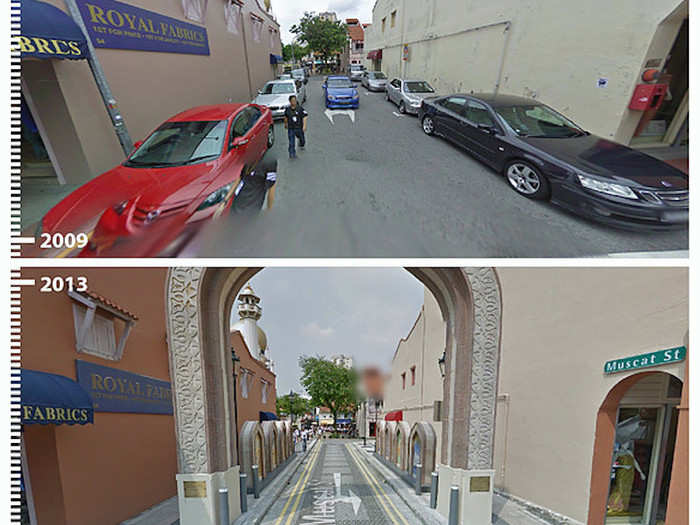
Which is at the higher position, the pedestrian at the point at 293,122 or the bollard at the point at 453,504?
the pedestrian at the point at 293,122

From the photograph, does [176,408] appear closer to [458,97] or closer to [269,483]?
[269,483]

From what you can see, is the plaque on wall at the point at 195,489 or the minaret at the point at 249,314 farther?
the minaret at the point at 249,314

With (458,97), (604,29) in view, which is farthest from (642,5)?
(458,97)

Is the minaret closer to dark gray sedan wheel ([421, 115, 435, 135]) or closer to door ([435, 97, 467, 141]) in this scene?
dark gray sedan wheel ([421, 115, 435, 135])

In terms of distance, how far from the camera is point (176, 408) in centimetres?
489

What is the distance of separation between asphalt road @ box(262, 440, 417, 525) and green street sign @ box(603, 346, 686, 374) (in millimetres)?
3675

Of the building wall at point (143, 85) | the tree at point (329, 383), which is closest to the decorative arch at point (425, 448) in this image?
the building wall at point (143, 85)

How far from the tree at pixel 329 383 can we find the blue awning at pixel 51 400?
97.4 ft

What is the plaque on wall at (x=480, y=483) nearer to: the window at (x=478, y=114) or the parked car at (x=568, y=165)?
the parked car at (x=568, y=165)

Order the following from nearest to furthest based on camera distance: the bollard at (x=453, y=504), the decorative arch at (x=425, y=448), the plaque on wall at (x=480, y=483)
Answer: the bollard at (x=453, y=504), the plaque on wall at (x=480, y=483), the decorative arch at (x=425, y=448)

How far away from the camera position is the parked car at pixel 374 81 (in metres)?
17.6

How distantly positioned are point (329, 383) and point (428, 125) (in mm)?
28380

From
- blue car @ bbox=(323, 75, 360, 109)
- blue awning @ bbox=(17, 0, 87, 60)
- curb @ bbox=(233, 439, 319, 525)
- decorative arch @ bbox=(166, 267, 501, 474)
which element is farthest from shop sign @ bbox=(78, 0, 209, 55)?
curb @ bbox=(233, 439, 319, 525)

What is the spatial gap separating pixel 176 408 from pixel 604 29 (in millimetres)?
10037
